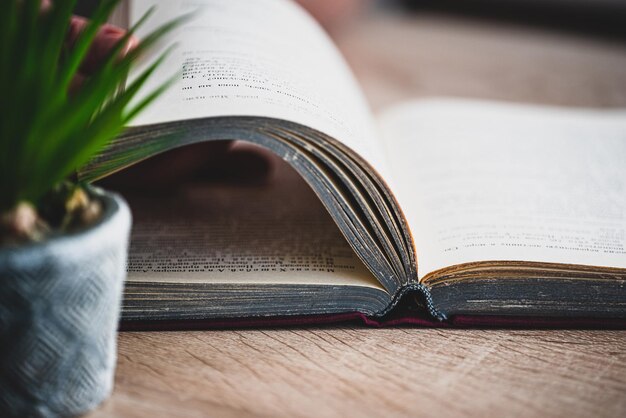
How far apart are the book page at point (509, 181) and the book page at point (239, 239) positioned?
Answer: 0.09 metres

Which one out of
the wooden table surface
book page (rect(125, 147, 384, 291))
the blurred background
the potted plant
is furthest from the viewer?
the blurred background

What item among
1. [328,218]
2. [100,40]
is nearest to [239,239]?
[328,218]

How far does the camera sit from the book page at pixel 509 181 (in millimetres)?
647

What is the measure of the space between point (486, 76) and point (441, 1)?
3.76ft

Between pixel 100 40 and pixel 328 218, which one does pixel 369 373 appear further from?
pixel 100 40

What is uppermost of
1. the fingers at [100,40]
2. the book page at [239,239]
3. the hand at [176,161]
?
the fingers at [100,40]

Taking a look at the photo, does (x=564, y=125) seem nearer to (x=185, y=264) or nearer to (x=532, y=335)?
(x=532, y=335)

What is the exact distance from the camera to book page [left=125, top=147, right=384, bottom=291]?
619mm

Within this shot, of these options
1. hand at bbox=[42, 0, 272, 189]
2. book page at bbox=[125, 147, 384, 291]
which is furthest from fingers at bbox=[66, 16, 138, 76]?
A: book page at bbox=[125, 147, 384, 291]

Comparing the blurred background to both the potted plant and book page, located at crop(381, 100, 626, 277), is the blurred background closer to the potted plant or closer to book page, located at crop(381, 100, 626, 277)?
book page, located at crop(381, 100, 626, 277)

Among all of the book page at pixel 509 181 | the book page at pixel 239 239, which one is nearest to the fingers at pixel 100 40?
the book page at pixel 239 239

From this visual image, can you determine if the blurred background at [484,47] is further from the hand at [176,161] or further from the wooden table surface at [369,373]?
the wooden table surface at [369,373]

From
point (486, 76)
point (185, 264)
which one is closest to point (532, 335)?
point (185, 264)

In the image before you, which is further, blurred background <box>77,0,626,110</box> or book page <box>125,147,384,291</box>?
blurred background <box>77,0,626,110</box>
